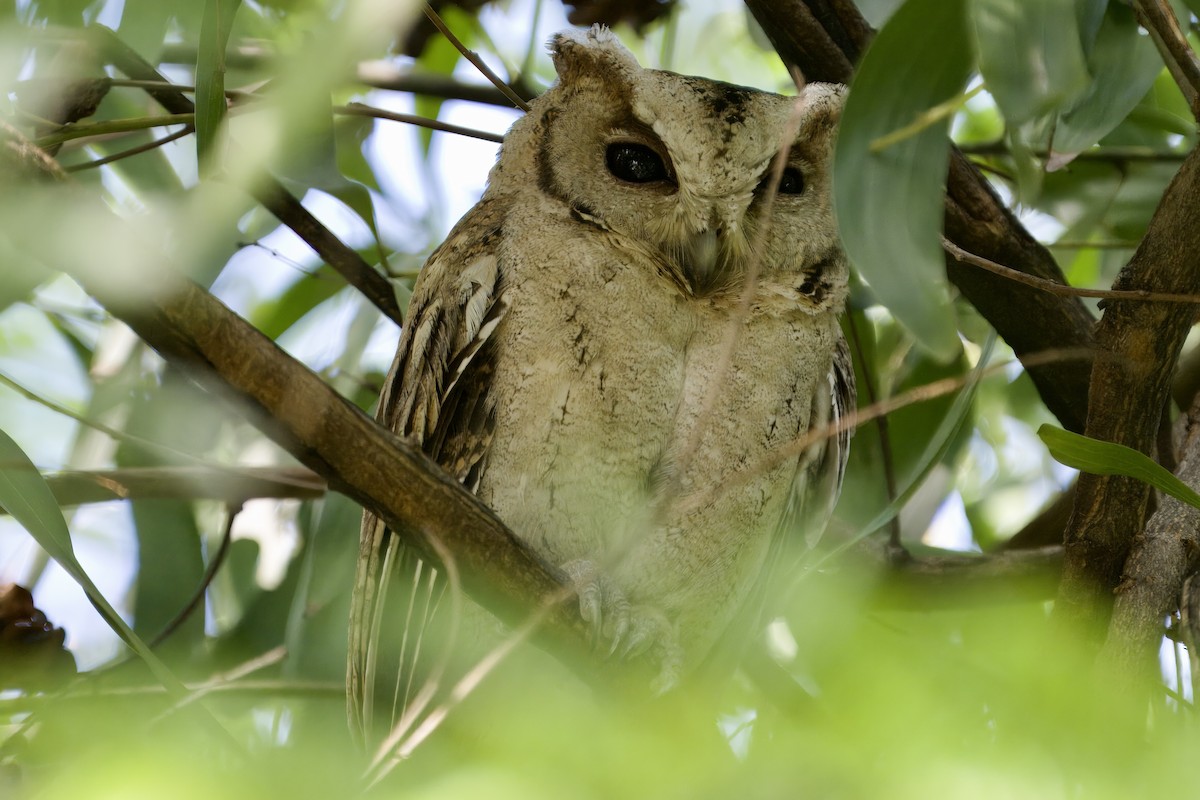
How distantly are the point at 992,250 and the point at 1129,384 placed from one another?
0.46 metres

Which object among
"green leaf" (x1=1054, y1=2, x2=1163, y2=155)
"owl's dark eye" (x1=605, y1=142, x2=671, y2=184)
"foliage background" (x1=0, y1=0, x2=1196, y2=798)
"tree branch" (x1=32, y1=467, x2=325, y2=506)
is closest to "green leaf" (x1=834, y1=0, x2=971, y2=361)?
"foliage background" (x1=0, y1=0, x2=1196, y2=798)

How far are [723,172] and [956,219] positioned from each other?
41cm

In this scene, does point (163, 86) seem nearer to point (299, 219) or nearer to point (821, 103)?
point (299, 219)

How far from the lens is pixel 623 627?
6.50 feet

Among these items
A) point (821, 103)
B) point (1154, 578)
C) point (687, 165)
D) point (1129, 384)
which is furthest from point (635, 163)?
point (1154, 578)

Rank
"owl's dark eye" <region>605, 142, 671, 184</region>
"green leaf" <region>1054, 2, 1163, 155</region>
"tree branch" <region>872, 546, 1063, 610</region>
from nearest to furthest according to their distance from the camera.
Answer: "green leaf" <region>1054, 2, 1163, 155</region> → "tree branch" <region>872, 546, 1063, 610</region> → "owl's dark eye" <region>605, 142, 671, 184</region>

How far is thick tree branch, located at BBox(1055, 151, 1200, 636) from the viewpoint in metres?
1.55

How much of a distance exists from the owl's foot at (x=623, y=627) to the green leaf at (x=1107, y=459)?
718mm

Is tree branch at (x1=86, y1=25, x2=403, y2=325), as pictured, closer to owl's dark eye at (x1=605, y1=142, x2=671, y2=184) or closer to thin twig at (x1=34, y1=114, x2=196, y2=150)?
thin twig at (x1=34, y1=114, x2=196, y2=150)

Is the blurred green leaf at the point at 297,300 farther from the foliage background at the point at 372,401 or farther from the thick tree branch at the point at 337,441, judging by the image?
the thick tree branch at the point at 337,441

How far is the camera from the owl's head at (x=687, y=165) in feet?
7.05

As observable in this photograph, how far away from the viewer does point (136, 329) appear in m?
1.05

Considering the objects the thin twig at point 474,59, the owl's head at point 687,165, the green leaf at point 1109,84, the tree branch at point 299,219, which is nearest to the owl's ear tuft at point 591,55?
the owl's head at point 687,165

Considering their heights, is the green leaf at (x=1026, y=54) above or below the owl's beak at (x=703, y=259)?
below
